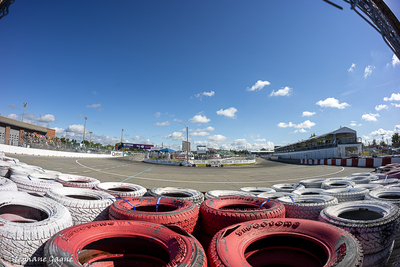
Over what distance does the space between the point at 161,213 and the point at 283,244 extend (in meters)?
1.71

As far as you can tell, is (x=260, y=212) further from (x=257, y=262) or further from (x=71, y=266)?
(x=71, y=266)

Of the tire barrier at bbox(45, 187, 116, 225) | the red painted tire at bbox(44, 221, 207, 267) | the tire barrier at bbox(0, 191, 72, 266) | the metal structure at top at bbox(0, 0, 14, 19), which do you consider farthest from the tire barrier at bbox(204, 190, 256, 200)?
the metal structure at top at bbox(0, 0, 14, 19)

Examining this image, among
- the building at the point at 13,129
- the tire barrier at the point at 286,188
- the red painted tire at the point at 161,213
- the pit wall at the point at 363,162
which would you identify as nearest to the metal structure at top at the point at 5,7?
the red painted tire at the point at 161,213

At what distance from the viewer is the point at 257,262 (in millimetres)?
2330

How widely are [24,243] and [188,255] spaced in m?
1.78

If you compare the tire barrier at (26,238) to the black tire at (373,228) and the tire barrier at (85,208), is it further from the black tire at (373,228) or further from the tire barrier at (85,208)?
the black tire at (373,228)

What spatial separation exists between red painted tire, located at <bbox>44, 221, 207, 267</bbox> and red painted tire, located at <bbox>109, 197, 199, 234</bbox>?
0.99ft

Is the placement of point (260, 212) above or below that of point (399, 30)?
below

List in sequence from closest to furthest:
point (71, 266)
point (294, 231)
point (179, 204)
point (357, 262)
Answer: point (71, 266), point (357, 262), point (294, 231), point (179, 204)

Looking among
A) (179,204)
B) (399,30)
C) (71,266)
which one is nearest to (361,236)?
(179,204)

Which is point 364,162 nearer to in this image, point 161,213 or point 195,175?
point 195,175

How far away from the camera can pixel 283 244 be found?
7.90 feet

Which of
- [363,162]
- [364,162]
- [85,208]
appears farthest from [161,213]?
[363,162]

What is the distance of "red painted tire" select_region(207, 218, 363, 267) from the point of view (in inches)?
70.9
